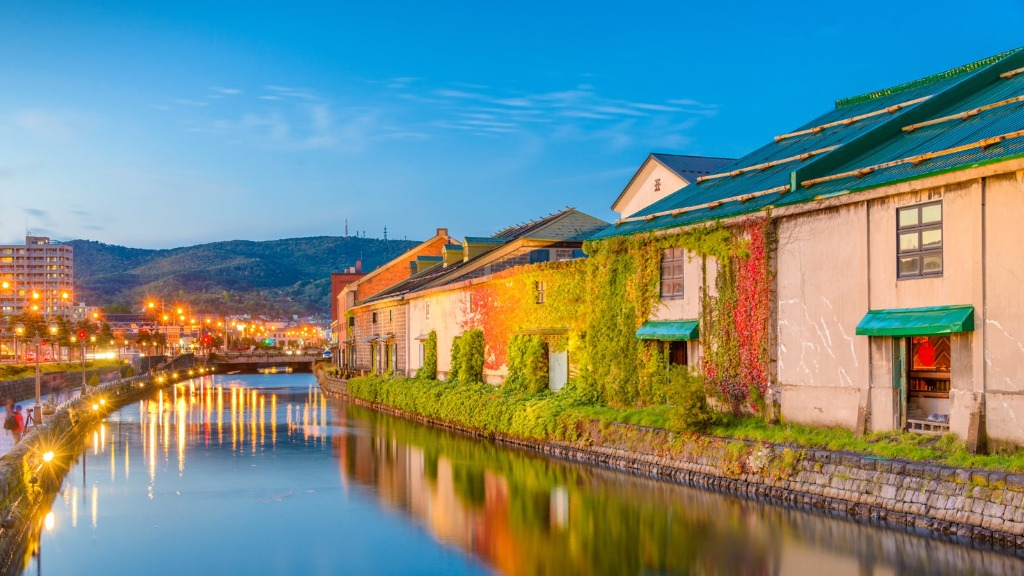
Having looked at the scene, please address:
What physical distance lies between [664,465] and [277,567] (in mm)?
10548

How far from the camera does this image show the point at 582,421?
27.2 meters

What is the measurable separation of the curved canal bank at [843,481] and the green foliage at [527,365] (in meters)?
7.09

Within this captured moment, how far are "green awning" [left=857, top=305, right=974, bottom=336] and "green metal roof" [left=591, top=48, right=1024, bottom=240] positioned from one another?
2628 mm

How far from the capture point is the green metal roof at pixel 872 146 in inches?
754

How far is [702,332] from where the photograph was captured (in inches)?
974

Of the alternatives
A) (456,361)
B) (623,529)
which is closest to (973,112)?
(623,529)

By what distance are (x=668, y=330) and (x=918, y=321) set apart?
27.6 feet

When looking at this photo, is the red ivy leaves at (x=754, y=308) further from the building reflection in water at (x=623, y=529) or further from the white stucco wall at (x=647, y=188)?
the white stucco wall at (x=647, y=188)

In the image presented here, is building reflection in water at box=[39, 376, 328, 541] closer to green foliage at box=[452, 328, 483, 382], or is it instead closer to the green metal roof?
green foliage at box=[452, 328, 483, 382]

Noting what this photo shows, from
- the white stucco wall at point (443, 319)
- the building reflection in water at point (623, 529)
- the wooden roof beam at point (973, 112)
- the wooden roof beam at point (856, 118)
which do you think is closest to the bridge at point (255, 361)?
the white stucco wall at point (443, 319)

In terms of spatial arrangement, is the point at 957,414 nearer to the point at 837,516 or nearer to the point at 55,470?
the point at 837,516

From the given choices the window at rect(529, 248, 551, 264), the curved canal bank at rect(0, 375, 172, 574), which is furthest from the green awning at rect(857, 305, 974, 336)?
the window at rect(529, 248, 551, 264)

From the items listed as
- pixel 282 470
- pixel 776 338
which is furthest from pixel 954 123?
pixel 282 470

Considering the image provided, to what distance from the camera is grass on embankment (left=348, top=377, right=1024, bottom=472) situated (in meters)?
17.0
